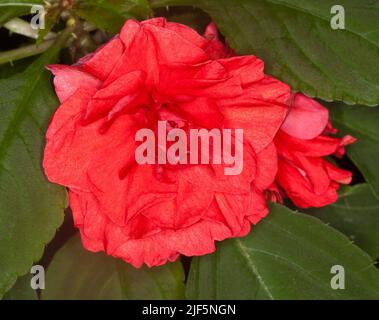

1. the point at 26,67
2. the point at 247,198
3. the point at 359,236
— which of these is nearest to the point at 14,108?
the point at 26,67

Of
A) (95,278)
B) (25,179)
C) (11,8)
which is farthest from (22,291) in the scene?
(11,8)

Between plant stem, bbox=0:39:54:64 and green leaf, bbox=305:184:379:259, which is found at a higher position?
plant stem, bbox=0:39:54:64

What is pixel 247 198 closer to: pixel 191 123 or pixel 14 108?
pixel 191 123

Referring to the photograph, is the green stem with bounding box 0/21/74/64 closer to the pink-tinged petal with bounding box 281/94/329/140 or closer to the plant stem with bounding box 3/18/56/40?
the plant stem with bounding box 3/18/56/40

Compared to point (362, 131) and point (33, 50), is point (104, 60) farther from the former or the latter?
point (362, 131)

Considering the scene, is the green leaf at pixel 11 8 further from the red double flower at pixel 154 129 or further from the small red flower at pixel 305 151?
the small red flower at pixel 305 151

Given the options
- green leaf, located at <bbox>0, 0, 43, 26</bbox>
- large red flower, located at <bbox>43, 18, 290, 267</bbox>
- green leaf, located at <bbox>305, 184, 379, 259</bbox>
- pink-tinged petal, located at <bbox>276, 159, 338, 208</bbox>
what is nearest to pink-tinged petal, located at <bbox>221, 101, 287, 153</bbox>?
large red flower, located at <bbox>43, 18, 290, 267</bbox>
